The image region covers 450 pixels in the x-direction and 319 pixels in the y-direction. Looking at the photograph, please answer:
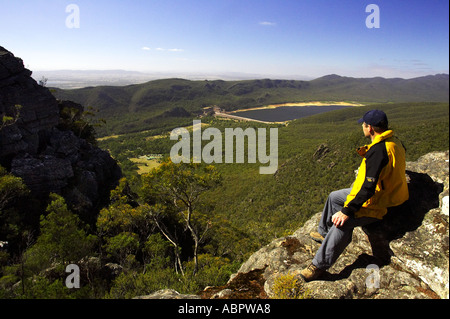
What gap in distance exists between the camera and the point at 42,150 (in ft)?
72.0

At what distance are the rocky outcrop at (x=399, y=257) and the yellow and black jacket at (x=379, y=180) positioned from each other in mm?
779

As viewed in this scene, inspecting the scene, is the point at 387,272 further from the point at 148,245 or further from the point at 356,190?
the point at 148,245

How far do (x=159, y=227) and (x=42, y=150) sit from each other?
50.3 feet

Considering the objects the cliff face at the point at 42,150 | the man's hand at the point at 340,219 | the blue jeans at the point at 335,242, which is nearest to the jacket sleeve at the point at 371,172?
the man's hand at the point at 340,219

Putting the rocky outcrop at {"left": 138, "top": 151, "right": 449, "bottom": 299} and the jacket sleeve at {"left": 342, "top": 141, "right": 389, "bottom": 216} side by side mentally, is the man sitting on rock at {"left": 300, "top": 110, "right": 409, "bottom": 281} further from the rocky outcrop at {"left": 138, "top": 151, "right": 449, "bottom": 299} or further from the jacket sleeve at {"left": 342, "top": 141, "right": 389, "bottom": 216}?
the rocky outcrop at {"left": 138, "top": 151, "right": 449, "bottom": 299}

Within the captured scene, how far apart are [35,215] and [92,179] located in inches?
229

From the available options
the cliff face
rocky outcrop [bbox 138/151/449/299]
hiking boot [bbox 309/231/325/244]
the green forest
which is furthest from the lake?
rocky outcrop [bbox 138/151/449/299]

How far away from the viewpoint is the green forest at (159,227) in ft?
29.7

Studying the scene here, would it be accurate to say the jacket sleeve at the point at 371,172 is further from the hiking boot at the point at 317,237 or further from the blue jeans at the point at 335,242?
the hiking boot at the point at 317,237

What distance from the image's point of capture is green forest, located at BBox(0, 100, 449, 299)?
9.05m

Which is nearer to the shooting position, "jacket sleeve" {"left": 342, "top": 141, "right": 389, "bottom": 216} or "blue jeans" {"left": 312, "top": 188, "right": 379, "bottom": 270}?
"jacket sleeve" {"left": 342, "top": 141, "right": 389, "bottom": 216}

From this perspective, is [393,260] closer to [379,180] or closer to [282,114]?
[379,180]

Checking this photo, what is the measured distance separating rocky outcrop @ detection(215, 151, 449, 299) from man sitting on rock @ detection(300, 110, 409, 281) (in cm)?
52
